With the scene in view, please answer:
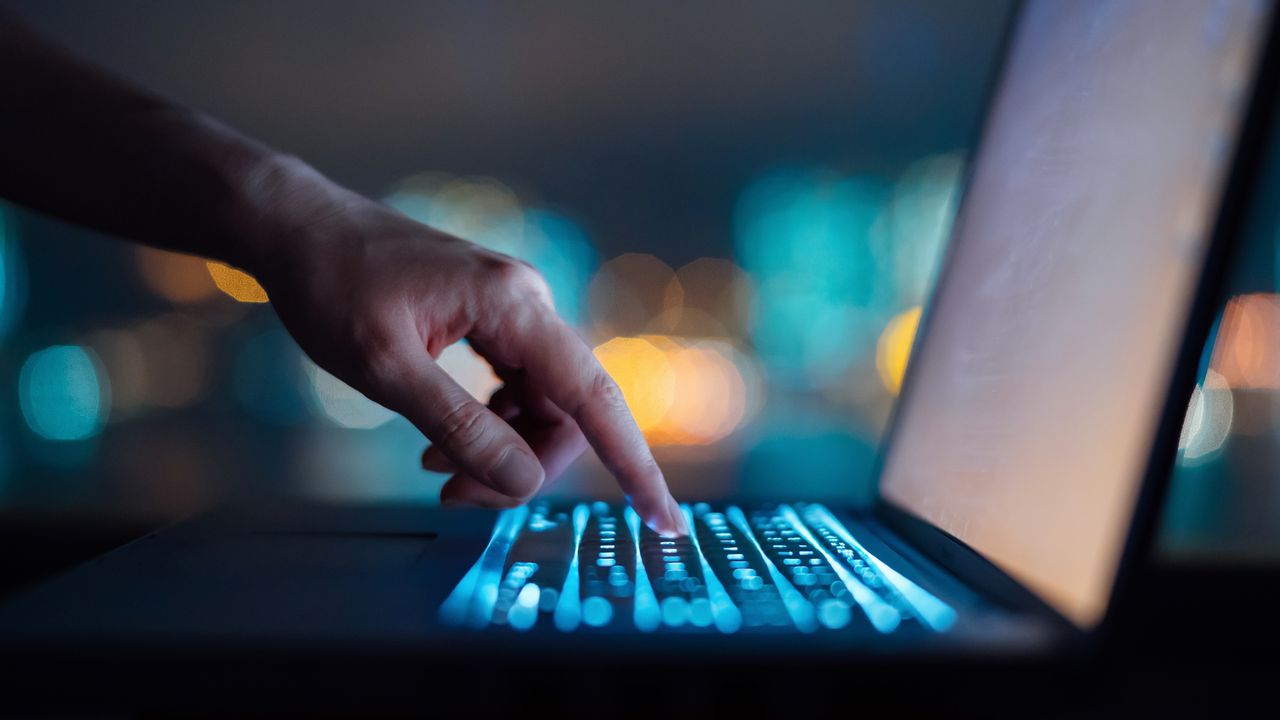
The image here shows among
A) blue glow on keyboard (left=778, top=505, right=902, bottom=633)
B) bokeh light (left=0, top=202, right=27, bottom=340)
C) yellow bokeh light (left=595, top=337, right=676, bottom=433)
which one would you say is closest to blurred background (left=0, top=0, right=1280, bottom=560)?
bokeh light (left=0, top=202, right=27, bottom=340)

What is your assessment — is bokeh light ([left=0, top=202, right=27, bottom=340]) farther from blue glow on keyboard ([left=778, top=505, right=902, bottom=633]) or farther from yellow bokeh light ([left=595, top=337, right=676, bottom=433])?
blue glow on keyboard ([left=778, top=505, right=902, bottom=633])

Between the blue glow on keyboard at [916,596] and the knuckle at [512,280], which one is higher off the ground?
the knuckle at [512,280]

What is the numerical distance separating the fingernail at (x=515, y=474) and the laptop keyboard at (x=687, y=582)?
33 millimetres

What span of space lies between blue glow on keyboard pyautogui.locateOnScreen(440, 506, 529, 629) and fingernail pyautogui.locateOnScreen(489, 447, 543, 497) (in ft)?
0.11

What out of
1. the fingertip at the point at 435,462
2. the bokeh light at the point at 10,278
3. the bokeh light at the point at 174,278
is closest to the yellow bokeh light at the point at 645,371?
the bokeh light at the point at 174,278

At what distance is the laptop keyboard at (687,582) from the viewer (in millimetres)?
356

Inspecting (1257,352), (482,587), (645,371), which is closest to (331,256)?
(482,587)

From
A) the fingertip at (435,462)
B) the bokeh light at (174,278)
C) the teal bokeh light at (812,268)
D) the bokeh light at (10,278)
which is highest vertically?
the teal bokeh light at (812,268)

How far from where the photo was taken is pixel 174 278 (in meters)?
5.62

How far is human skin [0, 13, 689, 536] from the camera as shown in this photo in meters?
0.61

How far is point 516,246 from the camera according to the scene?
18.7 feet

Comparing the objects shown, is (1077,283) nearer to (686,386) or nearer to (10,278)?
(686,386)

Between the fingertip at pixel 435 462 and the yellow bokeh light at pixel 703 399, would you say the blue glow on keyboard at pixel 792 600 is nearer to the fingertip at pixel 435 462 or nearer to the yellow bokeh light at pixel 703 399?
the fingertip at pixel 435 462

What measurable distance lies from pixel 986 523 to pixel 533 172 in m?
5.59
